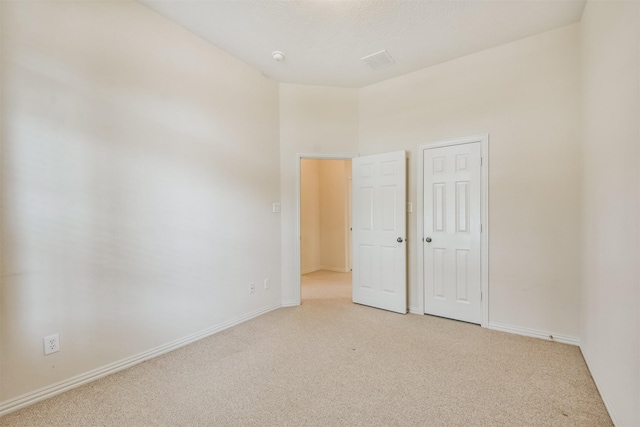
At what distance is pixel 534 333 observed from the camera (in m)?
2.71

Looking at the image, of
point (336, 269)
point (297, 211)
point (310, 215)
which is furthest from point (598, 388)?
point (310, 215)

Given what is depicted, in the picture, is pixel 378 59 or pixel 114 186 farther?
pixel 378 59

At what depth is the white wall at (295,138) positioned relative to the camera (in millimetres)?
3708

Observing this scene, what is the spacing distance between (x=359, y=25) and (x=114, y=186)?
97.7 inches

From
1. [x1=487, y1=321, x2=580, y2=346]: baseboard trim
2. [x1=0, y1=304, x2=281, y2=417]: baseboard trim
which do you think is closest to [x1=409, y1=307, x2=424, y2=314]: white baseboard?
[x1=487, y1=321, x2=580, y2=346]: baseboard trim

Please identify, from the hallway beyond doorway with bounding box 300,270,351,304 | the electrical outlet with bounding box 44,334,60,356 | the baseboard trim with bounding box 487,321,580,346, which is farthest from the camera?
the hallway beyond doorway with bounding box 300,270,351,304

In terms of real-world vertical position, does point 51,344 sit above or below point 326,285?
above

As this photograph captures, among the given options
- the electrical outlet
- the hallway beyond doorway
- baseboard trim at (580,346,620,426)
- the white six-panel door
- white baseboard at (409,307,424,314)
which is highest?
the white six-panel door

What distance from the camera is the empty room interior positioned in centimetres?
173

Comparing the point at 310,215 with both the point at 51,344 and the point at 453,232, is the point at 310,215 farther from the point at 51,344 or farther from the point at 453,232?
the point at 51,344

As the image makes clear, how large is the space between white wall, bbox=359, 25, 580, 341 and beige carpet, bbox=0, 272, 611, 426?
0.40 m

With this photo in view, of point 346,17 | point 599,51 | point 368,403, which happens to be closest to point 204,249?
point 368,403

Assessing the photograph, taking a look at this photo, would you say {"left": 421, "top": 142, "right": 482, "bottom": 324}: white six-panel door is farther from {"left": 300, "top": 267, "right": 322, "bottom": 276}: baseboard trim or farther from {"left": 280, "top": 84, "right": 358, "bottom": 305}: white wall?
{"left": 300, "top": 267, "right": 322, "bottom": 276}: baseboard trim

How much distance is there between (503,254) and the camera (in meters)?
2.88
